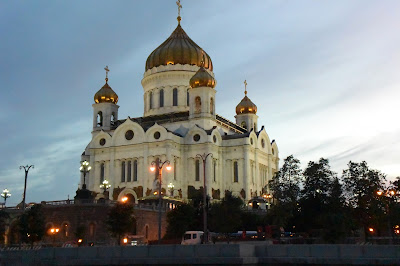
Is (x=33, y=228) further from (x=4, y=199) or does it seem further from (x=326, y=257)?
(x=326, y=257)

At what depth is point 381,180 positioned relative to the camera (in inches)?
1837

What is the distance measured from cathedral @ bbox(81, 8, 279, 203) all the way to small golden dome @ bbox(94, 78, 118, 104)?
3.7 inches

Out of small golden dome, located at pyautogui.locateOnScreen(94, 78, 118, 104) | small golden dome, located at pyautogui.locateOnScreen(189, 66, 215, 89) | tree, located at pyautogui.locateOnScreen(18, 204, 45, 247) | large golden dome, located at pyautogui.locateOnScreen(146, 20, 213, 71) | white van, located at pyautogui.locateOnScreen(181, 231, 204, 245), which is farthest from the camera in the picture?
small golden dome, located at pyautogui.locateOnScreen(94, 78, 118, 104)

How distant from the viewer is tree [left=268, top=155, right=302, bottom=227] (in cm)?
4656

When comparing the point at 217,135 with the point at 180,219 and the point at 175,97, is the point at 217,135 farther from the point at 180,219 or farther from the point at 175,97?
the point at 180,219

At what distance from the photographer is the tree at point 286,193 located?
46.6 meters

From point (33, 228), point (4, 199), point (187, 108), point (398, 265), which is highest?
point (187, 108)

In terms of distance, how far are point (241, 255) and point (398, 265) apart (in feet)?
23.9

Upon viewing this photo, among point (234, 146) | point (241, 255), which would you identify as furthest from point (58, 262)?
point (234, 146)

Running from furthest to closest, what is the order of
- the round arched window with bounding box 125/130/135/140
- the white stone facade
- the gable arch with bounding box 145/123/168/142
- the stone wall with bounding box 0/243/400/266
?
the round arched window with bounding box 125/130/135/140 < the white stone facade < the gable arch with bounding box 145/123/168/142 < the stone wall with bounding box 0/243/400/266

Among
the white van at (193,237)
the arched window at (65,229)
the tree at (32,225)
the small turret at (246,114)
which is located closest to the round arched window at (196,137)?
the small turret at (246,114)

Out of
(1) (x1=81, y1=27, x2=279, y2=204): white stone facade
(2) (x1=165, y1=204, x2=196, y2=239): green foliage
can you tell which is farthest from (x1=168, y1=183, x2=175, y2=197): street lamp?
(2) (x1=165, y1=204, x2=196, y2=239): green foliage

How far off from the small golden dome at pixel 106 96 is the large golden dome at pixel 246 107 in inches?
691

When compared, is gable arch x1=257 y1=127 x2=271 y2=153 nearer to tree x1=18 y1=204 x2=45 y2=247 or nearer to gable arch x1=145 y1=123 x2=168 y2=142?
gable arch x1=145 y1=123 x2=168 y2=142
